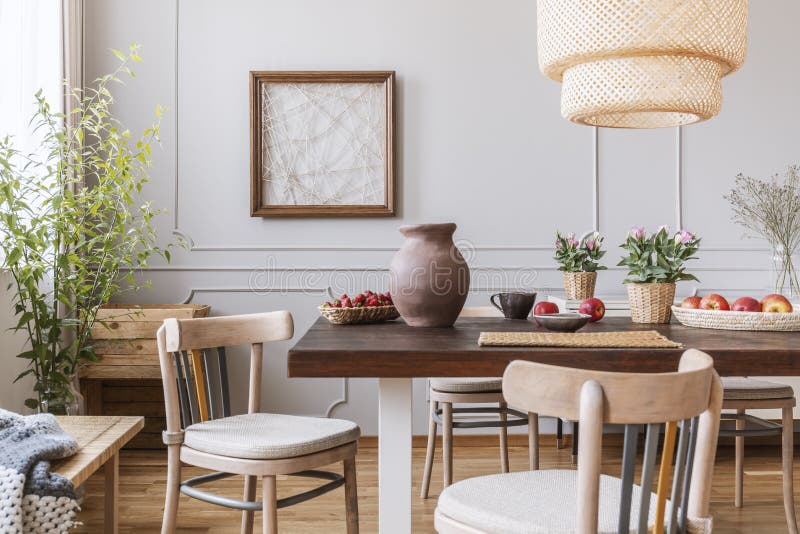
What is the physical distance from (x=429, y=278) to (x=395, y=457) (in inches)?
22.3

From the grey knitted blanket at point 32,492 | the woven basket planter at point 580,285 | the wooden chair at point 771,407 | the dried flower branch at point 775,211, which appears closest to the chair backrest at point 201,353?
the grey knitted blanket at point 32,492

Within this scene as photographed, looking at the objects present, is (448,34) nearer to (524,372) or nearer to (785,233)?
(785,233)

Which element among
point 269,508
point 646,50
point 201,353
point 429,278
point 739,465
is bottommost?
point 739,465

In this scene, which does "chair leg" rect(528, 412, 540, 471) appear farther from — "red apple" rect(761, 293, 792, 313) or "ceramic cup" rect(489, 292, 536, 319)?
"red apple" rect(761, 293, 792, 313)

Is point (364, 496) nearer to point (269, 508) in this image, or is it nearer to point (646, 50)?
point (269, 508)

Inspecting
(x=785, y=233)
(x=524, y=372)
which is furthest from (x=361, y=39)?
(x=524, y=372)

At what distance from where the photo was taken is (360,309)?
6.86 ft

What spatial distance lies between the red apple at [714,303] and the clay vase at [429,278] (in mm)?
679

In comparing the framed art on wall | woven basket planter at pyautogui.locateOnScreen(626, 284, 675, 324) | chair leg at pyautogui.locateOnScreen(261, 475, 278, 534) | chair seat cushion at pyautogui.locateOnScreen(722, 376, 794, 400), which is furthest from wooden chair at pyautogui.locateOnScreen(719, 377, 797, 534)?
the framed art on wall

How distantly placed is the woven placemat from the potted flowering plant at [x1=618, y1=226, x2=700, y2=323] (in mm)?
358

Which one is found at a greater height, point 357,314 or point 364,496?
point 357,314

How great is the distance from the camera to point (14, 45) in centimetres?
298

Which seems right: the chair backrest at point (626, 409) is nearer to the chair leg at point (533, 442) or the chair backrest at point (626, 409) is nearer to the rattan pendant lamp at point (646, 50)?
Result: the rattan pendant lamp at point (646, 50)

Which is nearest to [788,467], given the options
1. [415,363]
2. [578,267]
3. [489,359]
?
[578,267]
